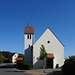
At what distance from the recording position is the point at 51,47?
→ 3080 centimetres

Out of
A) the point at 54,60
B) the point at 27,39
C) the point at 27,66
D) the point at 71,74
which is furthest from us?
the point at 27,39

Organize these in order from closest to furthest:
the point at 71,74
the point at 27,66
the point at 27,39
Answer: the point at 71,74 < the point at 27,66 < the point at 27,39

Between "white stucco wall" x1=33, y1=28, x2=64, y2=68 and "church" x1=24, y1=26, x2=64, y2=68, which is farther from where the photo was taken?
"white stucco wall" x1=33, y1=28, x2=64, y2=68

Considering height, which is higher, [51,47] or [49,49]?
[51,47]

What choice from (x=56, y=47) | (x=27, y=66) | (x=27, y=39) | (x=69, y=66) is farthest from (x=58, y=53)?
(x=69, y=66)

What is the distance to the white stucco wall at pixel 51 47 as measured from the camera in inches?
1201

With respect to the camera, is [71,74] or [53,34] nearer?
[71,74]

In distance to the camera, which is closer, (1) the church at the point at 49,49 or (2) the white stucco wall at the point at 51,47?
(1) the church at the point at 49,49

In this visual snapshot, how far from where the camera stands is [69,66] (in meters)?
15.3

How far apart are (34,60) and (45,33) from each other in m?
6.51

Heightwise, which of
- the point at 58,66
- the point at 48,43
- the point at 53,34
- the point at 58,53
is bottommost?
the point at 58,66

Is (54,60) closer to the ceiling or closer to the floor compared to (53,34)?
closer to the floor

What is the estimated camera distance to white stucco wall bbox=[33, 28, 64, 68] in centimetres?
3050

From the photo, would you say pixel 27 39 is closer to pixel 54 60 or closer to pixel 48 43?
pixel 48 43
